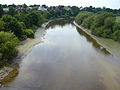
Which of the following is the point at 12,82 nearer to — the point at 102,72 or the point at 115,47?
the point at 102,72

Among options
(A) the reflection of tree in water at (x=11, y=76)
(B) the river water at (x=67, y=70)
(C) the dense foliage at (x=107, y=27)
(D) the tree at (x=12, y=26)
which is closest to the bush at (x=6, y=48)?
(A) the reflection of tree in water at (x=11, y=76)

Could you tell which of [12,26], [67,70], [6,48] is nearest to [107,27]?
[12,26]

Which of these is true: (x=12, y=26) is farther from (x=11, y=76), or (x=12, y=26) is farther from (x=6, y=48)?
(x=11, y=76)

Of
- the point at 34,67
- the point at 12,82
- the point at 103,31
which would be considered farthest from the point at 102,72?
the point at 103,31

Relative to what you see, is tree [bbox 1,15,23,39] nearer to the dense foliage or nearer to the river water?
the river water

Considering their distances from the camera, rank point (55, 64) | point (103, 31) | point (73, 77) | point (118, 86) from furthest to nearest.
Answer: point (103, 31)
point (55, 64)
point (73, 77)
point (118, 86)

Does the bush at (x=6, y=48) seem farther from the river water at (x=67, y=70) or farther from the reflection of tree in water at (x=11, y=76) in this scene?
the river water at (x=67, y=70)
